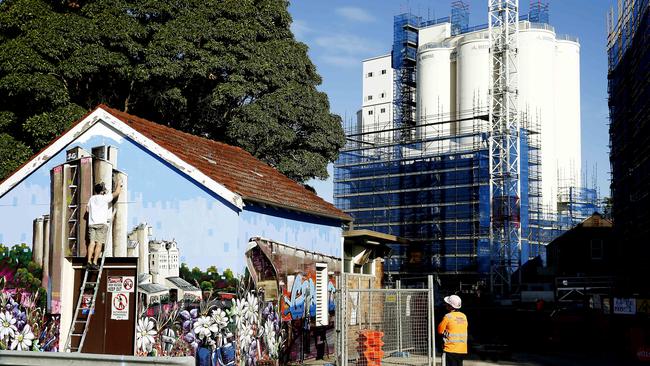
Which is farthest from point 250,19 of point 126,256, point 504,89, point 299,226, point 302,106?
point 504,89

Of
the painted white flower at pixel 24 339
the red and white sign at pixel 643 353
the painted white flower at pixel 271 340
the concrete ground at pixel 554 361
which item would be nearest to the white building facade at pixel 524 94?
the concrete ground at pixel 554 361

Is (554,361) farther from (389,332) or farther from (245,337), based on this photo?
(245,337)

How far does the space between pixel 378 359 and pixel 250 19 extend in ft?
59.1

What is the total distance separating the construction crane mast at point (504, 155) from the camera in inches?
2263

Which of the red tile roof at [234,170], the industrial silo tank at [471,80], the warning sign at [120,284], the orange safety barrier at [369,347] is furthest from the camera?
the industrial silo tank at [471,80]

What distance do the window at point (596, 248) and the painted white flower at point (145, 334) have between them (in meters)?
45.2

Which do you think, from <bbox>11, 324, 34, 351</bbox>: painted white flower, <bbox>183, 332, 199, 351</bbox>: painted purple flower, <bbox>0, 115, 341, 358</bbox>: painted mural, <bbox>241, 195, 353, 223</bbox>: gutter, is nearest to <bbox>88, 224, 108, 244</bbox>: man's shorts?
<bbox>0, 115, 341, 358</bbox>: painted mural

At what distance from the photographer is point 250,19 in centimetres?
2994

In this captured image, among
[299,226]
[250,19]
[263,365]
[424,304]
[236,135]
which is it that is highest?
[250,19]

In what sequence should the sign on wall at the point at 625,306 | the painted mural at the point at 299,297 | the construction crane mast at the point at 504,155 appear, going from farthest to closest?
the construction crane mast at the point at 504,155
the sign on wall at the point at 625,306
the painted mural at the point at 299,297

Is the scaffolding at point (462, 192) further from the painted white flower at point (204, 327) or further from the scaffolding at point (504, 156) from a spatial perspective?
the painted white flower at point (204, 327)

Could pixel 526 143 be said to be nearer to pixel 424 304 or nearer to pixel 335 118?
pixel 335 118

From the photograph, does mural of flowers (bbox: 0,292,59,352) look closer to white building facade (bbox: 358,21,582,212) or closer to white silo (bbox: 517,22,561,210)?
white building facade (bbox: 358,21,582,212)

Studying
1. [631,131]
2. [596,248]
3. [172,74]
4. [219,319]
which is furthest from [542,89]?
[219,319]
